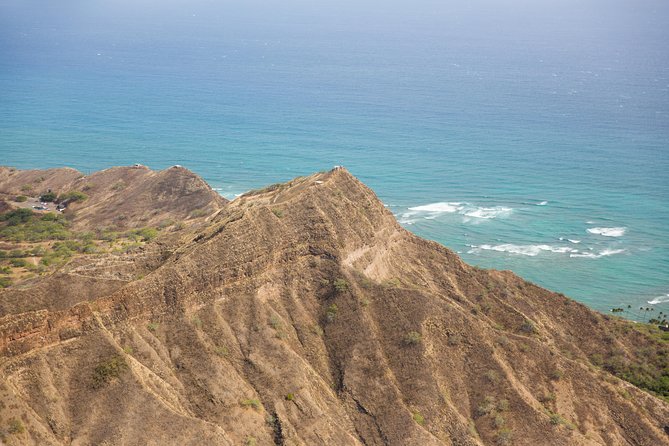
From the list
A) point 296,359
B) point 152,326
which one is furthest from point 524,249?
point 152,326

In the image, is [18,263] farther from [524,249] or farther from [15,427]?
[524,249]

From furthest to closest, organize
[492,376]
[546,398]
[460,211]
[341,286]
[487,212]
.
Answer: [460,211], [487,212], [341,286], [546,398], [492,376]

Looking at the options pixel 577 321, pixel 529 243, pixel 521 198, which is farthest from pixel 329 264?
pixel 521 198

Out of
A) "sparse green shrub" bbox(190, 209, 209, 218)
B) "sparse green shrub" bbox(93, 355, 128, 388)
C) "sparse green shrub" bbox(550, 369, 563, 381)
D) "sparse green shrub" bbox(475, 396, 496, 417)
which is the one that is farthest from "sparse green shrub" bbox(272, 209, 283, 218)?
"sparse green shrub" bbox(190, 209, 209, 218)

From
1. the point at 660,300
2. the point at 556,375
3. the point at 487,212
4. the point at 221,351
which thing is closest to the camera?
the point at 221,351

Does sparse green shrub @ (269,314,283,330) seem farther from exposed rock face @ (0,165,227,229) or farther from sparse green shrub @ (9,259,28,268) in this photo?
exposed rock face @ (0,165,227,229)

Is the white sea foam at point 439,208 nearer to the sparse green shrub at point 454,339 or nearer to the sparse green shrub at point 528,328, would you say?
the sparse green shrub at point 528,328

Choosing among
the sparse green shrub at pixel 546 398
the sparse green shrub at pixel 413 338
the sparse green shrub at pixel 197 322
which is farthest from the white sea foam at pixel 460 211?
the sparse green shrub at pixel 197 322

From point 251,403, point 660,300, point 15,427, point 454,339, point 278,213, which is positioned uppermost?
point 278,213
